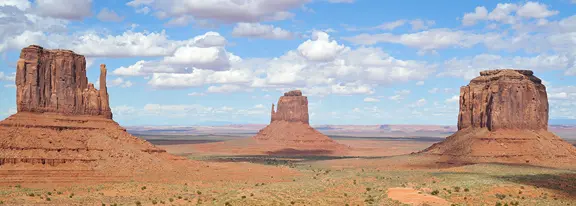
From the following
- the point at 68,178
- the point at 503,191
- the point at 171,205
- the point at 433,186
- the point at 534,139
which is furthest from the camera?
the point at 534,139

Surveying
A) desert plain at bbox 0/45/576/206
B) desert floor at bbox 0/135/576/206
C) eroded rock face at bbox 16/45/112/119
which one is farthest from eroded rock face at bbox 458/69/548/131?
eroded rock face at bbox 16/45/112/119

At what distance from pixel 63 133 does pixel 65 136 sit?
1.41 feet

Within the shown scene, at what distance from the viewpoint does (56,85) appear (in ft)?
206

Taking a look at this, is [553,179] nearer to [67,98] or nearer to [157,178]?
[157,178]

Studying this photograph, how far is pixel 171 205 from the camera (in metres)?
46.1

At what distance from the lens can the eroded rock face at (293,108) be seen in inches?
6112

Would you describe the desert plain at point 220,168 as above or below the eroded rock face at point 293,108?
below

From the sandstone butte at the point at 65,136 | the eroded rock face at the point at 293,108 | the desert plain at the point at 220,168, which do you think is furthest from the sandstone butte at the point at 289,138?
the sandstone butte at the point at 65,136

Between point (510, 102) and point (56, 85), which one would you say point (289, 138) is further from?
point (56, 85)

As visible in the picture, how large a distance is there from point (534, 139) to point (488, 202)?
4507 cm

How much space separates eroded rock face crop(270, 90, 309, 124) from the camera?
155250 millimetres

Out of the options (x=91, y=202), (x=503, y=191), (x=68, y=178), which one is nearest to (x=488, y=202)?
(x=503, y=191)

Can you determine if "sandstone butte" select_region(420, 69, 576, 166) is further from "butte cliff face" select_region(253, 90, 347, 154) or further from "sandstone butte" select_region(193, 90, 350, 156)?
"butte cliff face" select_region(253, 90, 347, 154)

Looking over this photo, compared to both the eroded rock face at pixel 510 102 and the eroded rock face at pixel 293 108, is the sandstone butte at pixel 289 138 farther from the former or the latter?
the eroded rock face at pixel 510 102
